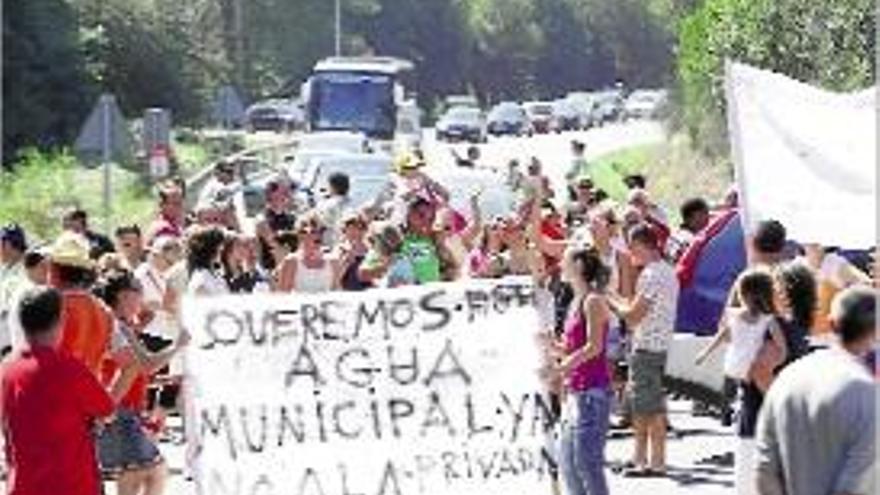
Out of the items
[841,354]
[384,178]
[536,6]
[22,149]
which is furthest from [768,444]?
[536,6]

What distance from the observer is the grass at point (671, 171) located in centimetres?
5446

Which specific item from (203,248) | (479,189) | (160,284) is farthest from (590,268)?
(479,189)

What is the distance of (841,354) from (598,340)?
3.30 metres

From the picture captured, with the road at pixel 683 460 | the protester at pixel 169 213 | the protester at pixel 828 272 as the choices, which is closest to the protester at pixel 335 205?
the protester at pixel 169 213

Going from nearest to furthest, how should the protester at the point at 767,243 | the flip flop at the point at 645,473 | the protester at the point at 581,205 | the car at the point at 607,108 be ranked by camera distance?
the protester at the point at 767,243, the flip flop at the point at 645,473, the protester at the point at 581,205, the car at the point at 607,108

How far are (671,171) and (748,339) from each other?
52.3 meters

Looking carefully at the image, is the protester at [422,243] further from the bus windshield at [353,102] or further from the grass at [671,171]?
the bus windshield at [353,102]

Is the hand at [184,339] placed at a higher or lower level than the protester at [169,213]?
higher

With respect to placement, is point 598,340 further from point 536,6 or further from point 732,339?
point 536,6

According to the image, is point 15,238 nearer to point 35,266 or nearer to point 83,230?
point 35,266

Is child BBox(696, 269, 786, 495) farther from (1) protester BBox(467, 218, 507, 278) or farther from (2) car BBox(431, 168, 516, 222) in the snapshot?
(2) car BBox(431, 168, 516, 222)

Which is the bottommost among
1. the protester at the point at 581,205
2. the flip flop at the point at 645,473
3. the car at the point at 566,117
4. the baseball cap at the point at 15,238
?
the car at the point at 566,117

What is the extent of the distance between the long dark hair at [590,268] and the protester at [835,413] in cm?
314

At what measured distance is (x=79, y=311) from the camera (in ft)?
38.2
